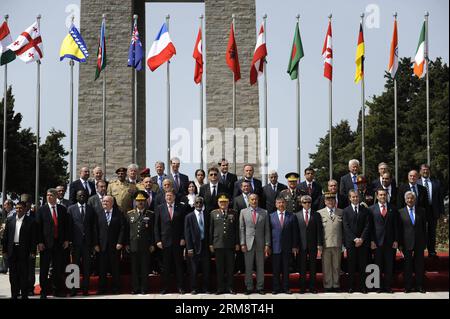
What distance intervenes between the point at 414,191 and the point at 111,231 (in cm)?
A: 535

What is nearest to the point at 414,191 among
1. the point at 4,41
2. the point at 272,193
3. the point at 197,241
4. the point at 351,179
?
the point at 351,179

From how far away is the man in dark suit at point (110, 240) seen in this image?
43.0ft

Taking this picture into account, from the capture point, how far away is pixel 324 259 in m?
13.2

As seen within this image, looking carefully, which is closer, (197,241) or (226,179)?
(197,241)

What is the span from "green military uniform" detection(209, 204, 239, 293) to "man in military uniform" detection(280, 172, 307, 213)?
1060 mm

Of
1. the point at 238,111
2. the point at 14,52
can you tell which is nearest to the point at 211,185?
the point at 14,52

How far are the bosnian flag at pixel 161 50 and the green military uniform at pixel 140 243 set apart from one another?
693 cm

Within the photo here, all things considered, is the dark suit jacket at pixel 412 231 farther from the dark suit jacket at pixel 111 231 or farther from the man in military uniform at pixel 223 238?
the dark suit jacket at pixel 111 231

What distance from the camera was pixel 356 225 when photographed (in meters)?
13.0

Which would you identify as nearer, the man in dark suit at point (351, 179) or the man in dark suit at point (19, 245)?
the man in dark suit at point (19, 245)

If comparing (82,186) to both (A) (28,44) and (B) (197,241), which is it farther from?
(A) (28,44)

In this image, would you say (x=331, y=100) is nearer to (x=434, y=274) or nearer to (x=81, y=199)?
(x=434, y=274)

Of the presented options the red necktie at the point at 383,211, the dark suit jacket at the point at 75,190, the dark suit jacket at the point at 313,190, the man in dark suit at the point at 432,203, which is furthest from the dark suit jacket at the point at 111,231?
the man in dark suit at the point at 432,203

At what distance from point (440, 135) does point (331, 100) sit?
22.7 meters
